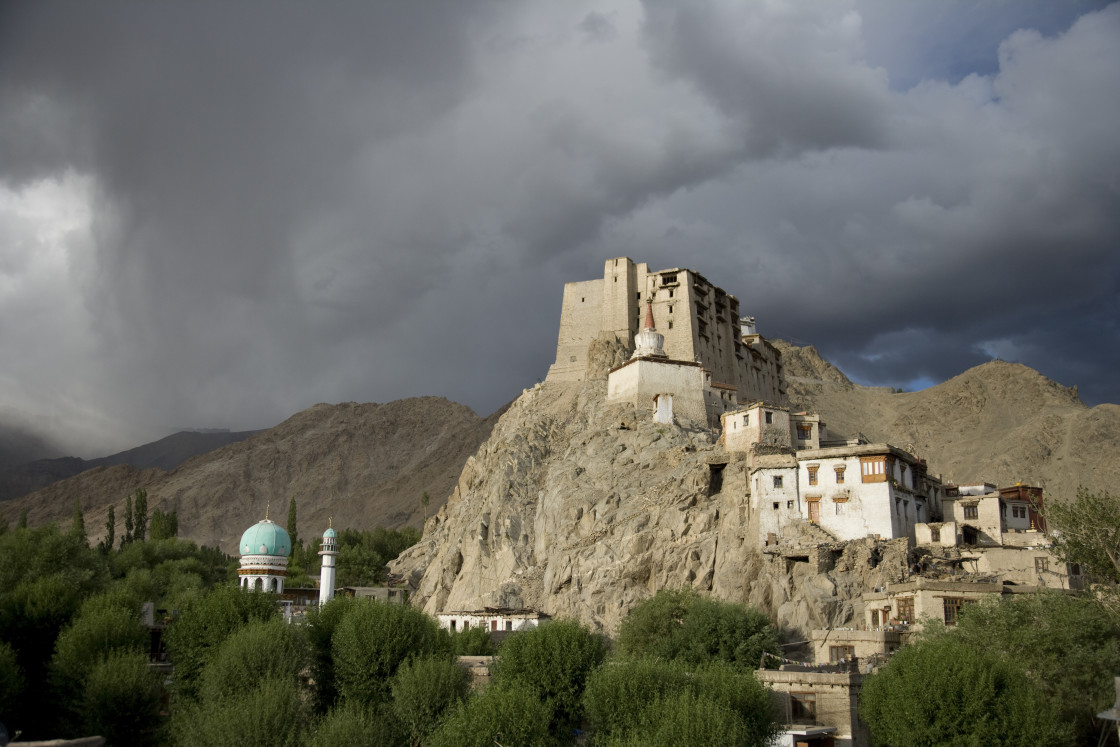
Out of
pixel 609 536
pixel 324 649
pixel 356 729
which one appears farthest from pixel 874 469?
pixel 356 729

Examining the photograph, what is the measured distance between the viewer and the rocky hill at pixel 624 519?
47219 millimetres

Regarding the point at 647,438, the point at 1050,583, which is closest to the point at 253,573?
the point at 647,438

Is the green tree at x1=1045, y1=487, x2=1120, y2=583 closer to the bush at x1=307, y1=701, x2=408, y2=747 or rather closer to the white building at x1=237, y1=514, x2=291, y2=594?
the bush at x1=307, y1=701, x2=408, y2=747

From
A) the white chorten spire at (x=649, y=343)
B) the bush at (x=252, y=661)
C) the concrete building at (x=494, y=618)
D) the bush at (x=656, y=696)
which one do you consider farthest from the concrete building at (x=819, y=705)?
the white chorten spire at (x=649, y=343)

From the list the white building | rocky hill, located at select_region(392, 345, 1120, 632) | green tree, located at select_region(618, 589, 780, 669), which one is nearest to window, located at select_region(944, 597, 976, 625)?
rocky hill, located at select_region(392, 345, 1120, 632)

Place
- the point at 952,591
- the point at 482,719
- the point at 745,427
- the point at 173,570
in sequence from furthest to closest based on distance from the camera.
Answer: the point at 173,570 < the point at 745,427 < the point at 952,591 < the point at 482,719

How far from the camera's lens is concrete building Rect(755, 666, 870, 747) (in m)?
31.9

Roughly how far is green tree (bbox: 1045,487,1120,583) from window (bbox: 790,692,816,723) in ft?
51.8

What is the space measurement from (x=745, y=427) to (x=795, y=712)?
25965mm

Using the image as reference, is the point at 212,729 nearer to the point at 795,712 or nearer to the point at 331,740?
the point at 331,740

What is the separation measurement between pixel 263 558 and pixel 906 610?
37.1 metres

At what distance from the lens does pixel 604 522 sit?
58.2m

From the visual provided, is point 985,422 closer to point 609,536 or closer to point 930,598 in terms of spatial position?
point 609,536

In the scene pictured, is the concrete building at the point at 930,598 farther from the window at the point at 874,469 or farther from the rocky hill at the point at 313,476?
the rocky hill at the point at 313,476
